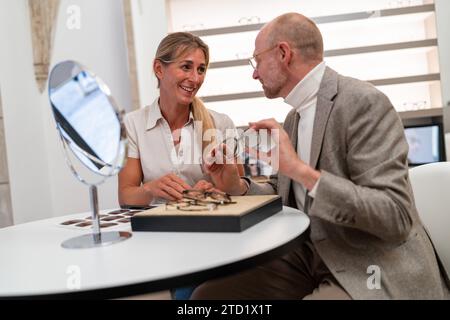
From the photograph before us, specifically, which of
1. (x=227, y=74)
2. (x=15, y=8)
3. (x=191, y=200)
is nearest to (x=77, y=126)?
(x=191, y=200)

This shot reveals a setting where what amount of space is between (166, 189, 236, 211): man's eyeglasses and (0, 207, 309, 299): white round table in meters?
0.12

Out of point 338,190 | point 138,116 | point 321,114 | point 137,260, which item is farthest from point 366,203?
point 138,116

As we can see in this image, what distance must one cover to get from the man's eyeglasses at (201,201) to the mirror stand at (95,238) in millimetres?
181

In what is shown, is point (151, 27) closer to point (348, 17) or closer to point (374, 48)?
point (348, 17)

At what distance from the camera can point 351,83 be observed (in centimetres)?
141

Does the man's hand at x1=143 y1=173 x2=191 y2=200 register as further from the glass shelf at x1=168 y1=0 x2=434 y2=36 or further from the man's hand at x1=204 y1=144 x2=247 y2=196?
the glass shelf at x1=168 y1=0 x2=434 y2=36

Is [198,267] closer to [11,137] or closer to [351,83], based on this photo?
[351,83]

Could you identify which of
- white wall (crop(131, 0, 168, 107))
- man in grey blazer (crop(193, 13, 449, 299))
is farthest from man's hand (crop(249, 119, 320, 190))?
white wall (crop(131, 0, 168, 107))

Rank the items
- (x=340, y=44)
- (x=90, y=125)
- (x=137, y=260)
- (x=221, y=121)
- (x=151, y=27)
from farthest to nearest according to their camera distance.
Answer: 1. (x=340, y=44)
2. (x=151, y=27)
3. (x=221, y=121)
4. (x=90, y=125)
5. (x=137, y=260)

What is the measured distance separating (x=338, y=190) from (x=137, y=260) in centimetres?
54

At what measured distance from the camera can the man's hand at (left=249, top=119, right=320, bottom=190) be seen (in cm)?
121

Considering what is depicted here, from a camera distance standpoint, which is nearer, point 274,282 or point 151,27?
point 274,282

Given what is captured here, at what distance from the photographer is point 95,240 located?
113cm

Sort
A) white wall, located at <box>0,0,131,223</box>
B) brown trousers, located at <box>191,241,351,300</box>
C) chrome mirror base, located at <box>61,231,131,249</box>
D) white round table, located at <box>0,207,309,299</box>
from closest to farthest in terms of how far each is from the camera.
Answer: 1. white round table, located at <box>0,207,309,299</box>
2. chrome mirror base, located at <box>61,231,131,249</box>
3. brown trousers, located at <box>191,241,351,300</box>
4. white wall, located at <box>0,0,131,223</box>
